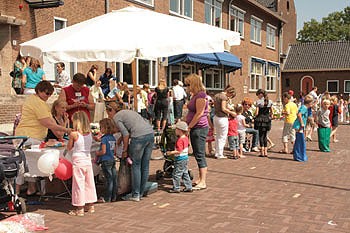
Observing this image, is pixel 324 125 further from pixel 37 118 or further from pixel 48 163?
pixel 48 163

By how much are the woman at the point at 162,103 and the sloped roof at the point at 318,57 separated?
3180 centimetres

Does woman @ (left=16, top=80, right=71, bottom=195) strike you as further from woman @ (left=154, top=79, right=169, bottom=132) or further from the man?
woman @ (left=154, top=79, right=169, bottom=132)

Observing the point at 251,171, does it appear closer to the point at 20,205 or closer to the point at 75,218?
the point at 75,218

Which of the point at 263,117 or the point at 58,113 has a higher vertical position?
the point at 58,113

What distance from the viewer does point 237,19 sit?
87.9ft

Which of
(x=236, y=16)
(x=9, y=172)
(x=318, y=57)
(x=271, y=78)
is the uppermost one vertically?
(x=236, y=16)

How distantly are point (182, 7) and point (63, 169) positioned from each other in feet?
52.8

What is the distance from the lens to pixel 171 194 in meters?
6.47

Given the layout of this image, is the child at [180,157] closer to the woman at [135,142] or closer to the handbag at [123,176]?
the woman at [135,142]

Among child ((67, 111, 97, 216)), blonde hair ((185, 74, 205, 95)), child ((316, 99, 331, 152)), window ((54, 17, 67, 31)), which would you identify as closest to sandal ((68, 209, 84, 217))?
child ((67, 111, 97, 216))

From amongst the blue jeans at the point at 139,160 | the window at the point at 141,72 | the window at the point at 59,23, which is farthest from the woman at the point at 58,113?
the window at the point at 141,72

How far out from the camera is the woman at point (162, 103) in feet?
42.0

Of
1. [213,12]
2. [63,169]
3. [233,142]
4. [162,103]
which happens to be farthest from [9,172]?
[213,12]

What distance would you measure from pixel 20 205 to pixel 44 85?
1.72 metres
